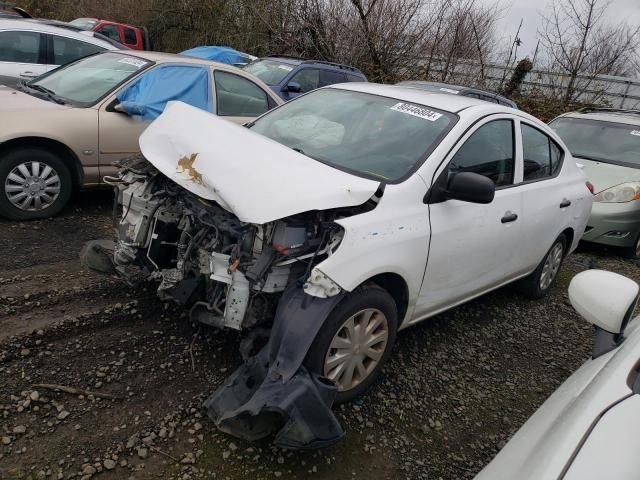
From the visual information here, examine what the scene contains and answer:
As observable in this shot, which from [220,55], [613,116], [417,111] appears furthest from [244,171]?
[220,55]

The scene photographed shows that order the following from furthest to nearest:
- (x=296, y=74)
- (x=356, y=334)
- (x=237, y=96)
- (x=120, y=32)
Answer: (x=120, y=32) < (x=296, y=74) < (x=237, y=96) < (x=356, y=334)

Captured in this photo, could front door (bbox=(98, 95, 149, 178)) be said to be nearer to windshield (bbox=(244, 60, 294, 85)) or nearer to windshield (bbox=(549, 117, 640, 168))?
windshield (bbox=(244, 60, 294, 85))

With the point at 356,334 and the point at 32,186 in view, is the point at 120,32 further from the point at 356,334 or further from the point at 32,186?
the point at 356,334

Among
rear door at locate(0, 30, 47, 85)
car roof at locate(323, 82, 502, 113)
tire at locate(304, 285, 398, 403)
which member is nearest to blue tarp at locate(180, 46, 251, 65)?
rear door at locate(0, 30, 47, 85)

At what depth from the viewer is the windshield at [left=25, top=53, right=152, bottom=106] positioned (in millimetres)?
5223

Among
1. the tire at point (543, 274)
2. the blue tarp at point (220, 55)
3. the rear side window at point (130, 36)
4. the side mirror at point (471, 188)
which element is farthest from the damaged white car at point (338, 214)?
the rear side window at point (130, 36)

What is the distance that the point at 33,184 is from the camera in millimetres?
4695

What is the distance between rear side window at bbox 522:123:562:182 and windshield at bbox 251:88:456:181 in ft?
3.11

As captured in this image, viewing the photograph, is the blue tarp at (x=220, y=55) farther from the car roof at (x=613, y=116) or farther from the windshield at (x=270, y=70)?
the car roof at (x=613, y=116)

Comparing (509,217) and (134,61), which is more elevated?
(134,61)

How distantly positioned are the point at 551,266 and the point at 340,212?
3.00m

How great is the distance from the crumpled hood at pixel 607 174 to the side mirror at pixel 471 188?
4532 millimetres

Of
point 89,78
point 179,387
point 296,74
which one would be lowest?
point 179,387

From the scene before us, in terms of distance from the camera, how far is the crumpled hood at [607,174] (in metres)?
6.62
